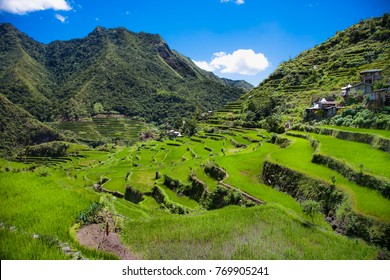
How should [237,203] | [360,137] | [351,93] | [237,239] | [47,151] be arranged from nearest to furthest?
[237,239] → [237,203] → [360,137] → [351,93] → [47,151]

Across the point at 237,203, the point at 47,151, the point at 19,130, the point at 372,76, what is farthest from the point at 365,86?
the point at 19,130

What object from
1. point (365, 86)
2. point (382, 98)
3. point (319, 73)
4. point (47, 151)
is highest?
point (319, 73)

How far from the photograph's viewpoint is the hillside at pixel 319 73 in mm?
61812

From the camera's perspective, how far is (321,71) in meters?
81.6

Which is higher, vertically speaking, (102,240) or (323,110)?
(323,110)

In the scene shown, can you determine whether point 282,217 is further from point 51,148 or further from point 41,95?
point 41,95

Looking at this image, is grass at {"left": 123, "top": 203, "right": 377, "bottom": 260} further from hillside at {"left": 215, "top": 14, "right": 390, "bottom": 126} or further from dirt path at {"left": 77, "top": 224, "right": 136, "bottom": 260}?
hillside at {"left": 215, "top": 14, "right": 390, "bottom": 126}

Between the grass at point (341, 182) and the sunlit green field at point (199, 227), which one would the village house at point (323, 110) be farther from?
the sunlit green field at point (199, 227)

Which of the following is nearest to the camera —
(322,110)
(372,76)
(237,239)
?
(237,239)

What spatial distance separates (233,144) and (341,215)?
34438 mm

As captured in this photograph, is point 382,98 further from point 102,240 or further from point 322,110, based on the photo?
point 102,240

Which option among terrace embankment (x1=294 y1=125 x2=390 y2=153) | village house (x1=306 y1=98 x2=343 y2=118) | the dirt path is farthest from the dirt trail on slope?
village house (x1=306 y1=98 x2=343 y2=118)

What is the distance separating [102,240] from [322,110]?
40.6 m
